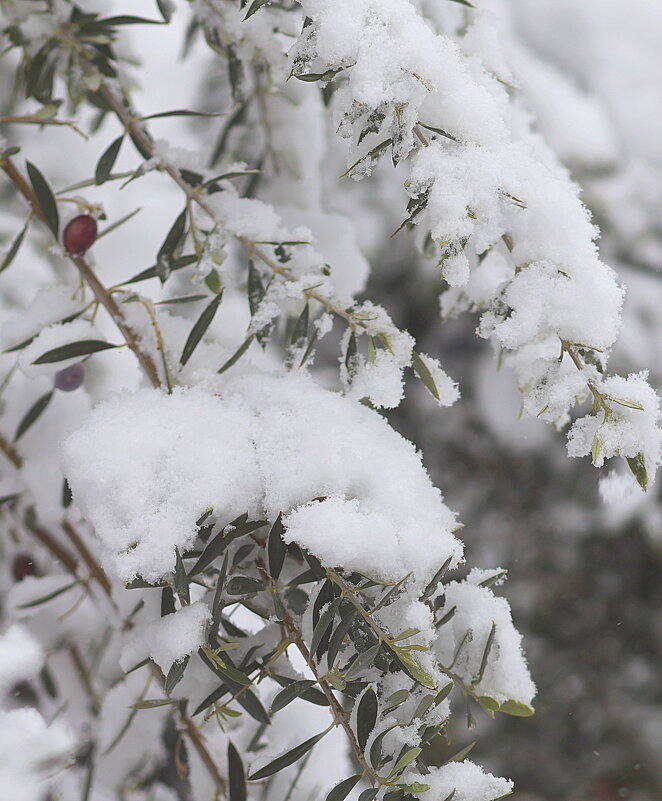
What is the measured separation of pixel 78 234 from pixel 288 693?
0.43 m

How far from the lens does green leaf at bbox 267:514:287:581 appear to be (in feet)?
1.64

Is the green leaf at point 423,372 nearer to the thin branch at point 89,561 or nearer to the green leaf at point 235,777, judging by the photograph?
the green leaf at point 235,777

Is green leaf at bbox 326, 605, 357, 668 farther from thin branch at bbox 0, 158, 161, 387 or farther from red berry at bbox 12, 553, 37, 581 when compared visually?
red berry at bbox 12, 553, 37, 581

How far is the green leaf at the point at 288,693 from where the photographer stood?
18.3 inches

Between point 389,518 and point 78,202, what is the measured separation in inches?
16.7

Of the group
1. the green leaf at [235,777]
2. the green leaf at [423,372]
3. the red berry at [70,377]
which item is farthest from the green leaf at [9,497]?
the green leaf at [423,372]

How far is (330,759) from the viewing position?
3.04 feet

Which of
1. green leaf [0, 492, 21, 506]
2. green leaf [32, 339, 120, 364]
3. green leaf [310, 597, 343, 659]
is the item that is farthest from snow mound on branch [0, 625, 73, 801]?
green leaf [310, 597, 343, 659]

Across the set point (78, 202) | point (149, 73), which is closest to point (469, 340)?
point (149, 73)

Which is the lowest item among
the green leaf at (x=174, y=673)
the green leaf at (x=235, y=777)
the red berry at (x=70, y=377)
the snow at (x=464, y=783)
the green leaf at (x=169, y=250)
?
the green leaf at (x=235, y=777)

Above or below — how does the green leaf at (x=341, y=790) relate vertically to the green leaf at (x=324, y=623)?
below

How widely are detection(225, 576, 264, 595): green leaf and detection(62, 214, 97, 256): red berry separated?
1.17 ft

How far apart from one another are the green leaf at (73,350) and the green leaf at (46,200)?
117 millimetres

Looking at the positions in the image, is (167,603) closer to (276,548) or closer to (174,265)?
(276,548)
